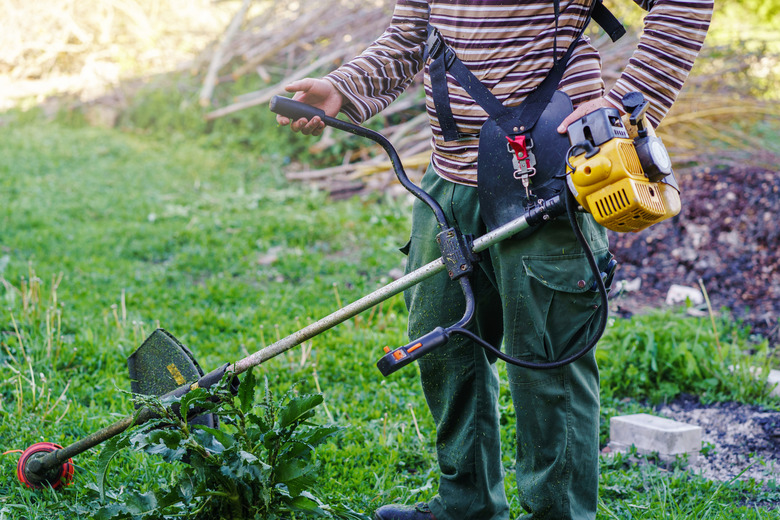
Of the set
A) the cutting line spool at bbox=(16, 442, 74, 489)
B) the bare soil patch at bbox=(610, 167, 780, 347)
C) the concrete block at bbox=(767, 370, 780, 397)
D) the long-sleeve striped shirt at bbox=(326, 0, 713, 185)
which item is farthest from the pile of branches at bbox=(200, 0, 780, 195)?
the cutting line spool at bbox=(16, 442, 74, 489)

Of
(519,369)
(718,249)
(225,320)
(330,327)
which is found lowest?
(718,249)

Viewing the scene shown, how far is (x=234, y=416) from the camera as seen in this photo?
2074mm

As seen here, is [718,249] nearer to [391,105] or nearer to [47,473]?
[391,105]

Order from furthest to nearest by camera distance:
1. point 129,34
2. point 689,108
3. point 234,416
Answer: point 129,34 < point 689,108 < point 234,416

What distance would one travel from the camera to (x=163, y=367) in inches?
90.2

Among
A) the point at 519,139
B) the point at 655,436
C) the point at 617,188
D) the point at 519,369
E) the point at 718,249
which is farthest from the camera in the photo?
the point at 718,249

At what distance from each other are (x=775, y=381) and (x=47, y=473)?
3.24 metres

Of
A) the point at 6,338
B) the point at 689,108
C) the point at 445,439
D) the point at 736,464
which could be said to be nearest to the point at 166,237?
the point at 6,338

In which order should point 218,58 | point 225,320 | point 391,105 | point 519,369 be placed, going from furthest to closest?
point 218,58, point 391,105, point 225,320, point 519,369

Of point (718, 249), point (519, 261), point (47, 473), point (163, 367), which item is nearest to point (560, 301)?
point (519, 261)

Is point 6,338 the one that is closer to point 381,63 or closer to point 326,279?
point 326,279

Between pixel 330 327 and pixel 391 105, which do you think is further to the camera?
pixel 391 105

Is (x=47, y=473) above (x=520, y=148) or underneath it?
underneath

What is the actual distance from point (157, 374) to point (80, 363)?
147cm
